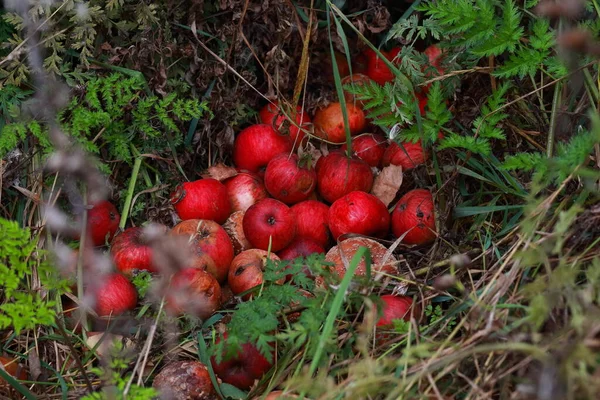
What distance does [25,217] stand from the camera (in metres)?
3.41

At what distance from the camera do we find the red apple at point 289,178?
3.63 meters

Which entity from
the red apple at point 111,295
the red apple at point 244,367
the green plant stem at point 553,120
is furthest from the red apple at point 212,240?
the green plant stem at point 553,120

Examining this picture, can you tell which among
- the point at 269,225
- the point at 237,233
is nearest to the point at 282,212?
the point at 269,225

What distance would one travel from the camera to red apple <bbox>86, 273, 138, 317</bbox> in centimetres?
315

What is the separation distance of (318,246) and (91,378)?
4.29 feet

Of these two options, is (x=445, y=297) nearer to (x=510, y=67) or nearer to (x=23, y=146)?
(x=510, y=67)

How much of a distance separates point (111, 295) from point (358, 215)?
1277mm

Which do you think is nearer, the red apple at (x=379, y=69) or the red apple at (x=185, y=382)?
the red apple at (x=185, y=382)

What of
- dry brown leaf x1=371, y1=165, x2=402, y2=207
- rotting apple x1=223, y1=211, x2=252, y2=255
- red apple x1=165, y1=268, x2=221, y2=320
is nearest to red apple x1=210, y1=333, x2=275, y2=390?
red apple x1=165, y1=268, x2=221, y2=320

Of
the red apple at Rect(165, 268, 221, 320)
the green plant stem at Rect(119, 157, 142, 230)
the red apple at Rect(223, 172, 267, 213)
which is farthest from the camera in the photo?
the red apple at Rect(223, 172, 267, 213)

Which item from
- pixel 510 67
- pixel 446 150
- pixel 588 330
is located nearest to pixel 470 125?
pixel 446 150

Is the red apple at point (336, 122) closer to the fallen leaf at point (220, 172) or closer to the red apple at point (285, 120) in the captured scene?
the red apple at point (285, 120)

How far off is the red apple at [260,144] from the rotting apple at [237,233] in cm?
37

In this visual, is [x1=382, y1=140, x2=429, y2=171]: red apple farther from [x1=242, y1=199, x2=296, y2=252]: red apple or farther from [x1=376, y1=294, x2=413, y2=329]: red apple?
[x1=376, y1=294, x2=413, y2=329]: red apple
